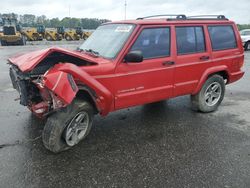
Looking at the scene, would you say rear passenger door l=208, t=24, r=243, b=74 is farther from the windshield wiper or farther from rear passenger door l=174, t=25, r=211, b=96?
the windshield wiper

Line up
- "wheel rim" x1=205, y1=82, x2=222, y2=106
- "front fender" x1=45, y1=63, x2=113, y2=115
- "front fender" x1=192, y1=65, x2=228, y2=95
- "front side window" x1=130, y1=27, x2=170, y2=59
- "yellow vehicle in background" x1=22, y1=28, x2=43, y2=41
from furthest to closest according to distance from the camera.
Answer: "yellow vehicle in background" x1=22, y1=28, x2=43, y2=41 < "wheel rim" x1=205, y1=82, x2=222, y2=106 < "front fender" x1=192, y1=65, x2=228, y2=95 < "front side window" x1=130, y1=27, x2=170, y2=59 < "front fender" x1=45, y1=63, x2=113, y2=115

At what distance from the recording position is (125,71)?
4.20 m

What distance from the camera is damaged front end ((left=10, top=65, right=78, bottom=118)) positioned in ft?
10.9

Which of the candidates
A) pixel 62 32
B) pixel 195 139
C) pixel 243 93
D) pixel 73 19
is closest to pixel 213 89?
pixel 195 139

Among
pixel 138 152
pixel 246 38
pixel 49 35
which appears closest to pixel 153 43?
pixel 138 152

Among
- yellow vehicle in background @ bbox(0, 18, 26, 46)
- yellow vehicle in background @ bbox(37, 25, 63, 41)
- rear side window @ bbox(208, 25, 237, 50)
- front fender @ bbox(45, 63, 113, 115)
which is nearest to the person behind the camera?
front fender @ bbox(45, 63, 113, 115)

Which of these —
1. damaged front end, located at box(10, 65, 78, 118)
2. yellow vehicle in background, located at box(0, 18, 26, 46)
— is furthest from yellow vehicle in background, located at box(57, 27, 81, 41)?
damaged front end, located at box(10, 65, 78, 118)

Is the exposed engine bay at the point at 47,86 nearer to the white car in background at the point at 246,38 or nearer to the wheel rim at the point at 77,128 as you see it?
the wheel rim at the point at 77,128

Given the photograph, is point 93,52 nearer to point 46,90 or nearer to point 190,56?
point 46,90

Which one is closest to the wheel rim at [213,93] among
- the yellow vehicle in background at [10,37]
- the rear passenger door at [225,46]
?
the rear passenger door at [225,46]

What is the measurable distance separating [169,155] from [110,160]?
0.88 meters

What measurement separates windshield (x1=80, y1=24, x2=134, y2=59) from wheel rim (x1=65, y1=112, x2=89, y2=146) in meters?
1.06

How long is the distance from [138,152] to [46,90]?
1612mm

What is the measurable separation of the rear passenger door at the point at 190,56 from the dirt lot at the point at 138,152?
0.75m
